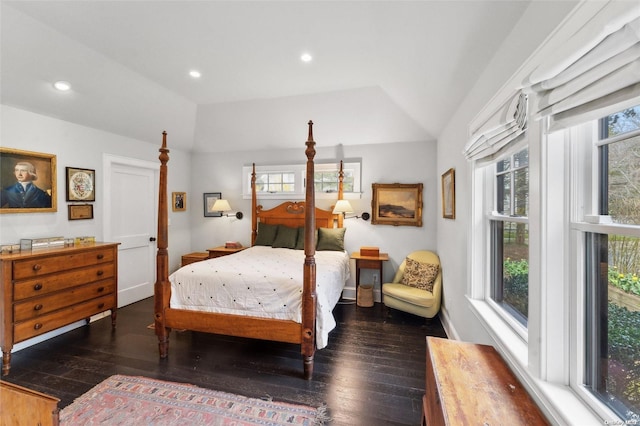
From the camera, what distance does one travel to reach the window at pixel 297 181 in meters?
4.21

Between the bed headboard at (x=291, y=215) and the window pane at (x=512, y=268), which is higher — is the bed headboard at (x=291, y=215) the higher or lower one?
the higher one

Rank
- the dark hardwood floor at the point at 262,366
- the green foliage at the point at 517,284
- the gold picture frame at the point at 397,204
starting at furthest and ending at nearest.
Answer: the gold picture frame at the point at 397,204 < the dark hardwood floor at the point at 262,366 < the green foliage at the point at 517,284

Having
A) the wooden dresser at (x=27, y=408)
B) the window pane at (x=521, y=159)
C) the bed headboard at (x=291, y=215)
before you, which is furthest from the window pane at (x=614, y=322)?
the bed headboard at (x=291, y=215)

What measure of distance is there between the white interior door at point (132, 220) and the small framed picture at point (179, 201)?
37 cm

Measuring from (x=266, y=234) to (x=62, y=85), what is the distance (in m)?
2.92

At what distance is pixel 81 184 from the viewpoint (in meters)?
3.22

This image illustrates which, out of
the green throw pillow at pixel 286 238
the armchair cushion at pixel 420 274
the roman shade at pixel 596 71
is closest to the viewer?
the roman shade at pixel 596 71

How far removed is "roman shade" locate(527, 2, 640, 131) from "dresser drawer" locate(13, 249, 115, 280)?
3816mm

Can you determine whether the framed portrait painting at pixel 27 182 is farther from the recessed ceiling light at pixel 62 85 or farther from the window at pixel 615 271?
the window at pixel 615 271

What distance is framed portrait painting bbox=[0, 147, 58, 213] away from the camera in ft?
8.43

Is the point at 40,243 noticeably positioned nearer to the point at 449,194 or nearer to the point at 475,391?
the point at 475,391

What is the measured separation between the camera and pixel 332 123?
149 inches

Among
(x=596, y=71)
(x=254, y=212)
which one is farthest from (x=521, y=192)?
(x=254, y=212)

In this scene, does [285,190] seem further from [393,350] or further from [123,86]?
[393,350]
